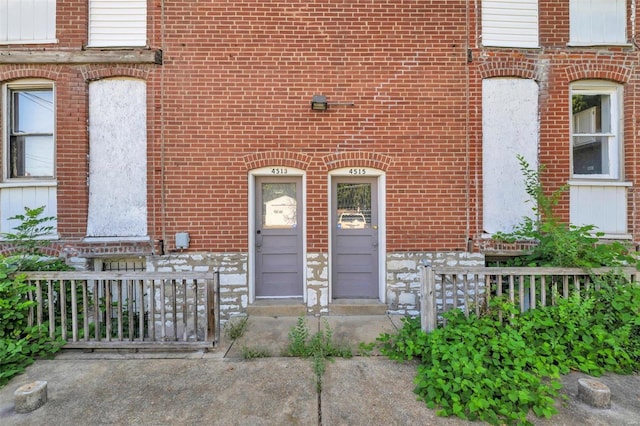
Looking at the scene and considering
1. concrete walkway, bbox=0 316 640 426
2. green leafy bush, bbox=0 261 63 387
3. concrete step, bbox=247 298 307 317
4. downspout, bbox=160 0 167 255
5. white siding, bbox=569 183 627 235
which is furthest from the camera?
white siding, bbox=569 183 627 235

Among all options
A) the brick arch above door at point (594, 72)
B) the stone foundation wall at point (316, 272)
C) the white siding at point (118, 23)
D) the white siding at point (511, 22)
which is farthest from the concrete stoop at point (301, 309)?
the brick arch above door at point (594, 72)

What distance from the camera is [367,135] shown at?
5.29 meters

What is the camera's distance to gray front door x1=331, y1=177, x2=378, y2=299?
5.46m

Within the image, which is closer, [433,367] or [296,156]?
[433,367]

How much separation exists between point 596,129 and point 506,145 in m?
1.80

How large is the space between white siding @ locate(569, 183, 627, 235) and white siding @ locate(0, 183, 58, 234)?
8.66 meters

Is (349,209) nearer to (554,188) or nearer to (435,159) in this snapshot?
(435,159)

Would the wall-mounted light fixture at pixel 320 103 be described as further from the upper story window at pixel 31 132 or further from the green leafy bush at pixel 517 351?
the upper story window at pixel 31 132

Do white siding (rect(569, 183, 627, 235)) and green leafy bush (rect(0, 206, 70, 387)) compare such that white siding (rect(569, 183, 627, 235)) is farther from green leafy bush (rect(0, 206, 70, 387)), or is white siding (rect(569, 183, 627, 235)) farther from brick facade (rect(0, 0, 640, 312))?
green leafy bush (rect(0, 206, 70, 387))

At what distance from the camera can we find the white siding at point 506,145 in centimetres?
535

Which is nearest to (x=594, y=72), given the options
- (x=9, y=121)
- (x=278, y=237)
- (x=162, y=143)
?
(x=278, y=237)

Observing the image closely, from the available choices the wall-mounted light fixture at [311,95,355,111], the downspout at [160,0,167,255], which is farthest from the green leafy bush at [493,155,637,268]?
the downspout at [160,0,167,255]

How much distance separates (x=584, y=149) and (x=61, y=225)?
902cm

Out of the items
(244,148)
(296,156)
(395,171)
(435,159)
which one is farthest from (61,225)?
(435,159)
